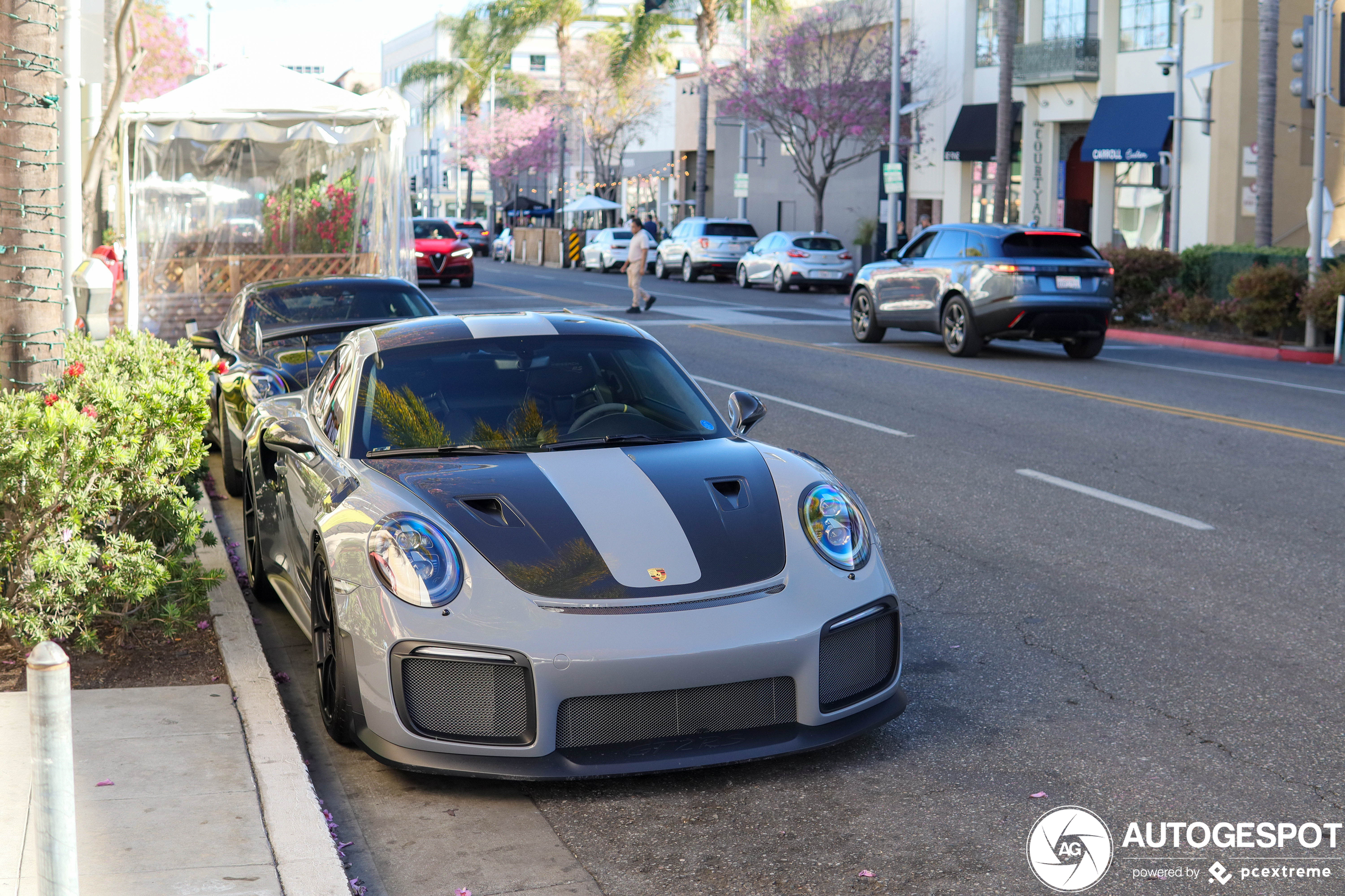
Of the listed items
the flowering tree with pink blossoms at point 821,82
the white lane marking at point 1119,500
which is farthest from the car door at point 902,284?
the flowering tree with pink blossoms at point 821,82

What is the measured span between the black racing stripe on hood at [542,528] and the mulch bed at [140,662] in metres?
1.11

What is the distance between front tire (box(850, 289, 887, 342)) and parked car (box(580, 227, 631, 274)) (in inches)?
1036

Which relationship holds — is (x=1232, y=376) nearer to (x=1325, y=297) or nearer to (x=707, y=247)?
(x=1325, y=297)

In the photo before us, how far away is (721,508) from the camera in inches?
199

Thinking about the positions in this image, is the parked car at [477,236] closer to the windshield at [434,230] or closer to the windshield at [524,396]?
the windshield at [434,230]

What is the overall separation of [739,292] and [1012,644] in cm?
3091

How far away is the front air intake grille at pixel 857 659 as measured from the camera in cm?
475

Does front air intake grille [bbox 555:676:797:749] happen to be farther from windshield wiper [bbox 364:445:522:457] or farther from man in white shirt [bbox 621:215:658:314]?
man in white shirt [bbox 621:215:658:314]

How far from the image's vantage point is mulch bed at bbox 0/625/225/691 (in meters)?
5.52

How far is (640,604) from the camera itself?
4582 millimetres

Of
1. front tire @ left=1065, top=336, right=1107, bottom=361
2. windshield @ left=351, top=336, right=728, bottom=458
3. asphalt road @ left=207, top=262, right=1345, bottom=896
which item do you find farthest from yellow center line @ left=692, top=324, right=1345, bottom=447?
windshield @ left=351, top=336, right=728, bottom=458

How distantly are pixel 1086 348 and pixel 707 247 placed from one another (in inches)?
893

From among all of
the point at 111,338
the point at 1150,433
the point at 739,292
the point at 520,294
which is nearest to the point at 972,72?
the point at 739,292

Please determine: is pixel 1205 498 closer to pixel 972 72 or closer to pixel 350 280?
pixel 350 280
